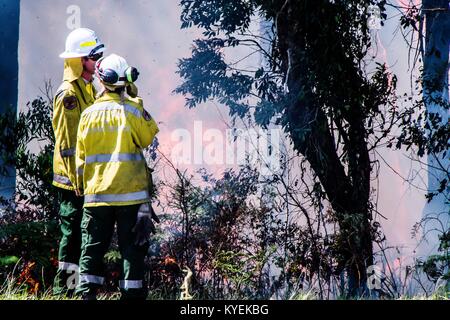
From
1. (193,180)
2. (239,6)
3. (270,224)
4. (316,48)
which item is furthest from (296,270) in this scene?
(239,6)

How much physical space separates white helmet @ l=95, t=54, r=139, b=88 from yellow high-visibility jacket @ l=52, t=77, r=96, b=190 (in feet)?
1.92

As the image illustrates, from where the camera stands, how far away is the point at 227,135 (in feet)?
29.6

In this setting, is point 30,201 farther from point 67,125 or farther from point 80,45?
point 80,45

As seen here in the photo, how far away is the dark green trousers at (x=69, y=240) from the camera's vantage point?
6.56 meters

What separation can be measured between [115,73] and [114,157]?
62 centimetres

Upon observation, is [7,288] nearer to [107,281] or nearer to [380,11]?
[107,281]

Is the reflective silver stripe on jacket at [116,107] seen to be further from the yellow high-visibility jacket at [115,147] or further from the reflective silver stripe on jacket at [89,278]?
the reflective silver stripe on jacket at [89,278]

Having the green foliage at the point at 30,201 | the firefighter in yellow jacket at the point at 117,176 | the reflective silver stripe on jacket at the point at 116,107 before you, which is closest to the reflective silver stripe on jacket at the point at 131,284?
the firefighter in yellow jacket at the point at 117,176

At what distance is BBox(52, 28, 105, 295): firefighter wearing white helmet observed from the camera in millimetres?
6469

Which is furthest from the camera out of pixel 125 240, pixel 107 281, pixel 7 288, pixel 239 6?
pixel 239 6

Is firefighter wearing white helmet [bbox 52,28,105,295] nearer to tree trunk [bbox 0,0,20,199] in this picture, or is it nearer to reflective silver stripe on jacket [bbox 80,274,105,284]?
reflective silver stripe on jacket [bbox 80,274,105,284]

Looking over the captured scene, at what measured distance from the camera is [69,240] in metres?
6.57

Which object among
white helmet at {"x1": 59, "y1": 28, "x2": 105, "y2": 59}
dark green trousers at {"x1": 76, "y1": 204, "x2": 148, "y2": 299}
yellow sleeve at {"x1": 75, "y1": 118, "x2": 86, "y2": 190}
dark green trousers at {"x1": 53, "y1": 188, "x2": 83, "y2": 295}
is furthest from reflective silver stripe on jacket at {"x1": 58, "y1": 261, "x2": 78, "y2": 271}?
white helmet at {"x1": 59, "y1": 28, "x2": 105, "y2": 59}

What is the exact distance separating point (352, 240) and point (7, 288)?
3.64m
